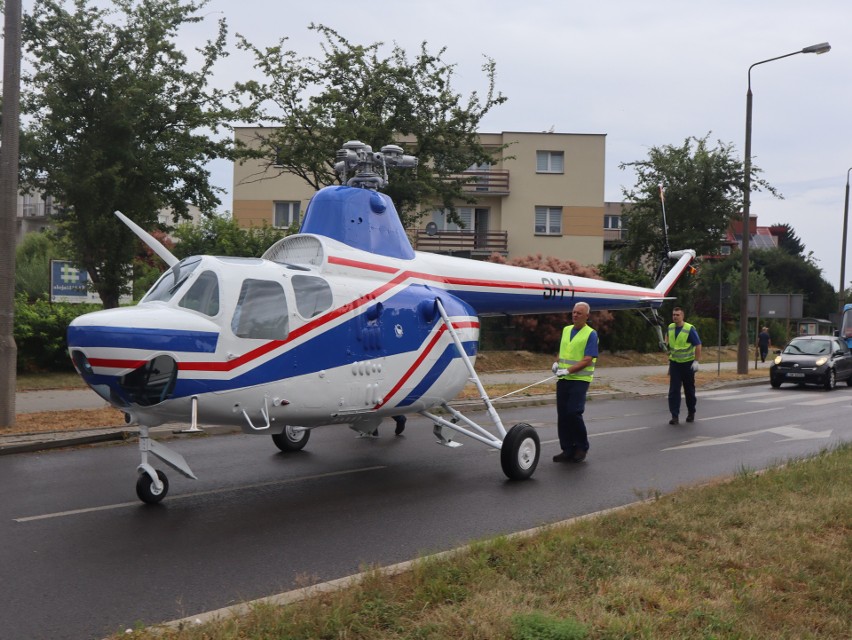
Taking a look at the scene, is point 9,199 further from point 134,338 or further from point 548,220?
point 548,220

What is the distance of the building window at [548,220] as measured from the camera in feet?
132

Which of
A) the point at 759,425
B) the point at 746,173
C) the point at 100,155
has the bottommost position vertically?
the point at 759,425

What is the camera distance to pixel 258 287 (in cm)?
752

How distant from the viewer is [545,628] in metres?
4.13

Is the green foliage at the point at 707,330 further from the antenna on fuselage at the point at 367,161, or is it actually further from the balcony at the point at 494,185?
the antenna on fuselage at the point at 367,161

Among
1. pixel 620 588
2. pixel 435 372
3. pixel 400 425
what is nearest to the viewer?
pixel 620 588

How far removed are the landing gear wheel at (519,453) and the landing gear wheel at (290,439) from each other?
3.00m

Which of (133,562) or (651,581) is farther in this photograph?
(133,562)

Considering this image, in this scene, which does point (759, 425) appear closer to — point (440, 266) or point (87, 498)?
point (440, 266)

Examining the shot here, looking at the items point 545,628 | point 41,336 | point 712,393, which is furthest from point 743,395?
point 545,628

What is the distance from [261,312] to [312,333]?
605mm

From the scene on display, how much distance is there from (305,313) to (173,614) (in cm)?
358

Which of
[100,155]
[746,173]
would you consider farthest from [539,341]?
[100,155]

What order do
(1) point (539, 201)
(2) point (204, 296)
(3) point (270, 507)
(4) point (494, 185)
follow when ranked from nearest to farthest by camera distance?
(2) point (204, 296) → (3) point (270, 507) → (4) point (494, 185) → (1) point (539, 201)
